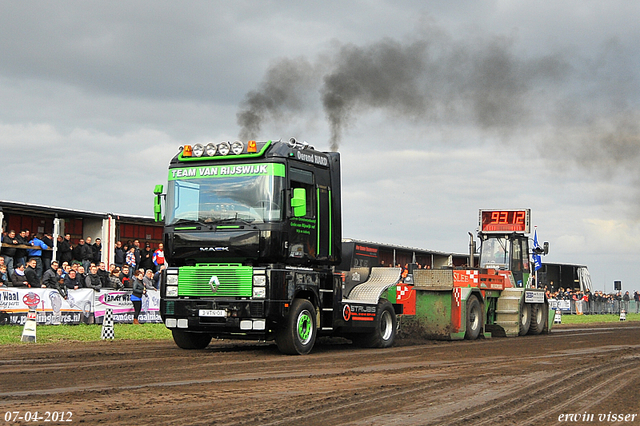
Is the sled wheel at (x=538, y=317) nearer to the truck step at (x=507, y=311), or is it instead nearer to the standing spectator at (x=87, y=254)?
the truck step at (x=507, y=311)

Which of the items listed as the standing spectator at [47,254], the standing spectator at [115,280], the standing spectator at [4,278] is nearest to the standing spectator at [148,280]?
the standing spectator at [115,280]

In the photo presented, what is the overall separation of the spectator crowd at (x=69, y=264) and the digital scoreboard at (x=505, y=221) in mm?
9968

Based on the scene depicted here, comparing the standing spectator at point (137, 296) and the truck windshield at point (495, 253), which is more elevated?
the truck windshield at point (495, 253)

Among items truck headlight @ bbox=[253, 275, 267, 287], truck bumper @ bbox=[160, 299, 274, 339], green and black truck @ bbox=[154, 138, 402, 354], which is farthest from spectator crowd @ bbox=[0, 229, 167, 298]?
truck headlight @ bbox=[253, 275, 267, 287]

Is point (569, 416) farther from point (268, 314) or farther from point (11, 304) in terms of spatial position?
point (11, 304)

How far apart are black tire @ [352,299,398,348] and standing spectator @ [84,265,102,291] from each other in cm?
902

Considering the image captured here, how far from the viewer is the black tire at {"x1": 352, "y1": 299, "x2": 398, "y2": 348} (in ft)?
53.7

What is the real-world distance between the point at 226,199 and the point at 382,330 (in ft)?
16.5

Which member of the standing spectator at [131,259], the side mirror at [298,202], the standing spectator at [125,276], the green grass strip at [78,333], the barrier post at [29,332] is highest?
the side mirror at [298,202]

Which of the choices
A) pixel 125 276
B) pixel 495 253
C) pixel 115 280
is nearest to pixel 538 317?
pixel 495 253

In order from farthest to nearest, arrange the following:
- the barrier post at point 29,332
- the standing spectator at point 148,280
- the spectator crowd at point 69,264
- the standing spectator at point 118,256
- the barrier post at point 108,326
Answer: the standing spectator at point 118,256, the standing spectator at point 148,280, the spectator crowd at point 69,264, the barrier post at point 108,326, the barrier post at point 29,332

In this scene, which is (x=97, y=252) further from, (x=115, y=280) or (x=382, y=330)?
(x=382, y=330)

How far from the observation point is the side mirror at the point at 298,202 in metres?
13.5

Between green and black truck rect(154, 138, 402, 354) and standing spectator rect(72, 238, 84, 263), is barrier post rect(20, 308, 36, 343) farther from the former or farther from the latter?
standing spectator rect(72, 238, 84, 263)
